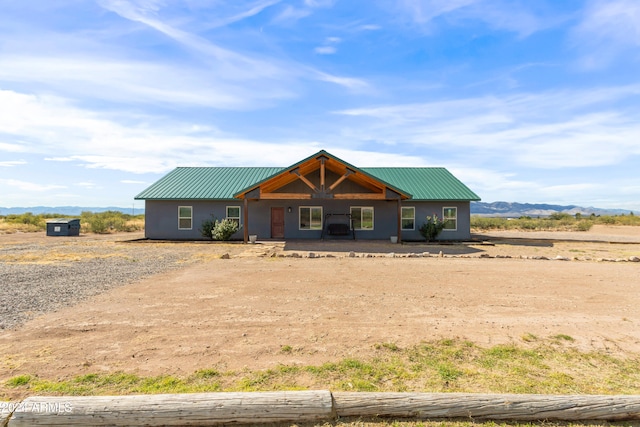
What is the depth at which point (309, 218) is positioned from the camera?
22.5 meters

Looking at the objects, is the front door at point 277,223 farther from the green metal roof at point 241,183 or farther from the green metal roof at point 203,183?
the green metal roof at point 203,183

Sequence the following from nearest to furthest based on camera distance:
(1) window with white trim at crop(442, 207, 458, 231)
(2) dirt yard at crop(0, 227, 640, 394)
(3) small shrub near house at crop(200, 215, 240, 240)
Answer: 1. (2) dirt yard at crop(0, 227, 640, 394)
2. (3) small shrub near house at crop(200, 215, 240, 240)
3. (1) window with white trim at crop(442, 207, 458, 231)

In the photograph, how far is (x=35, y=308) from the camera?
6.79m

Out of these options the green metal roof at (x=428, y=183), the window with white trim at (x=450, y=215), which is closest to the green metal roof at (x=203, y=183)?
the green metal roof at (x=428, y=183)

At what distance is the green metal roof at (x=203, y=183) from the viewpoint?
73.2 feet

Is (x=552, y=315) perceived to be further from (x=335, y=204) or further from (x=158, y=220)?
(x=158, y=220)

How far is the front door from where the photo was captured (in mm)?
22500

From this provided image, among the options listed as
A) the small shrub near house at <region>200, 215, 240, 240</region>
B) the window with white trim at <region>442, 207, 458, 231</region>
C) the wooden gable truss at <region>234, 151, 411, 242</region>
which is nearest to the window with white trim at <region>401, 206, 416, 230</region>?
the window with white trim at <region>442, 207, 458, 231</region>

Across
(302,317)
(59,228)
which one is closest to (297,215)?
(302,317)

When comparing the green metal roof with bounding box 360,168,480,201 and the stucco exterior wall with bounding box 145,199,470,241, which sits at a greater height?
the green metal roof with bounding box 360,168,480,201

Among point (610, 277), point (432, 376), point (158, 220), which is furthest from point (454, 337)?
point (158, 220)

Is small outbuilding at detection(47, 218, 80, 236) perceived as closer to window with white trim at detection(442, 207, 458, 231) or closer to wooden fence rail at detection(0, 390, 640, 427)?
window with white trim at detection(442, 207, 458, 231)

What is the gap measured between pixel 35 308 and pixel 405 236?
18.6m

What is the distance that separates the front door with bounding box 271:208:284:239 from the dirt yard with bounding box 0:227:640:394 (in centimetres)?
1126
